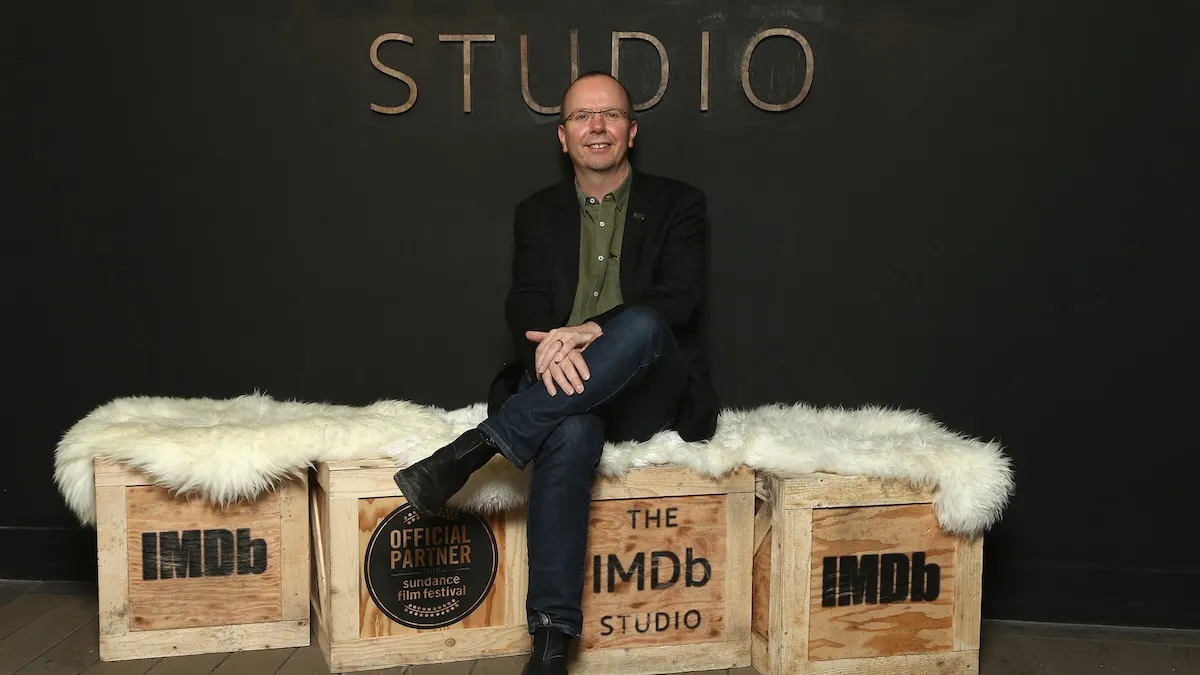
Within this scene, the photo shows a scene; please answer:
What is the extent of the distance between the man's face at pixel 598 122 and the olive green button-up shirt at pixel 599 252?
99 millimetres

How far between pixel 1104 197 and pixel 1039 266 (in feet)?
0.81

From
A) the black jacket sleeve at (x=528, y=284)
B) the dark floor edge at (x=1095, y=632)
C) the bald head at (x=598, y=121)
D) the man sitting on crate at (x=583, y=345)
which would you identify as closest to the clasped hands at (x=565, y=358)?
the man sitting on crate at (x=583, y=345)

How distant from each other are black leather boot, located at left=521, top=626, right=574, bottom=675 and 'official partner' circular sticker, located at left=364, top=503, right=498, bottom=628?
308 millimetres

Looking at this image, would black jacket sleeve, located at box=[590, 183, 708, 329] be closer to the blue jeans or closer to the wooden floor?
the blue jeans

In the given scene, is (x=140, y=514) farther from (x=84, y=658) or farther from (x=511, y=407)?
(x=511, y=407)

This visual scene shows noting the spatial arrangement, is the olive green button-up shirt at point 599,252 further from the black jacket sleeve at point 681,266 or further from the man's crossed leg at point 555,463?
the man's crossed leg at point 555,463

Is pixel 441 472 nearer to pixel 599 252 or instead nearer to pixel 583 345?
pixel 583 345

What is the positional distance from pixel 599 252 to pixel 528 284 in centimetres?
20

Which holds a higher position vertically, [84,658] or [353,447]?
[353,447]

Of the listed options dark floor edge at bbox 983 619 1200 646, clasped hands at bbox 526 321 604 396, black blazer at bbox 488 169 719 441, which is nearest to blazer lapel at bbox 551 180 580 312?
black blazer at bbox 488 169 719 441

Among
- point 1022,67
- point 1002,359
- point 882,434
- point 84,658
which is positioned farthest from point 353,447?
point 1022,67

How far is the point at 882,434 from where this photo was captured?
257 cm

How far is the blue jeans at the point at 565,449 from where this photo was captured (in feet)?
7.20

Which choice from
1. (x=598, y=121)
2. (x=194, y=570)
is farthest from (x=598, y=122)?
(x=194, y=570)
